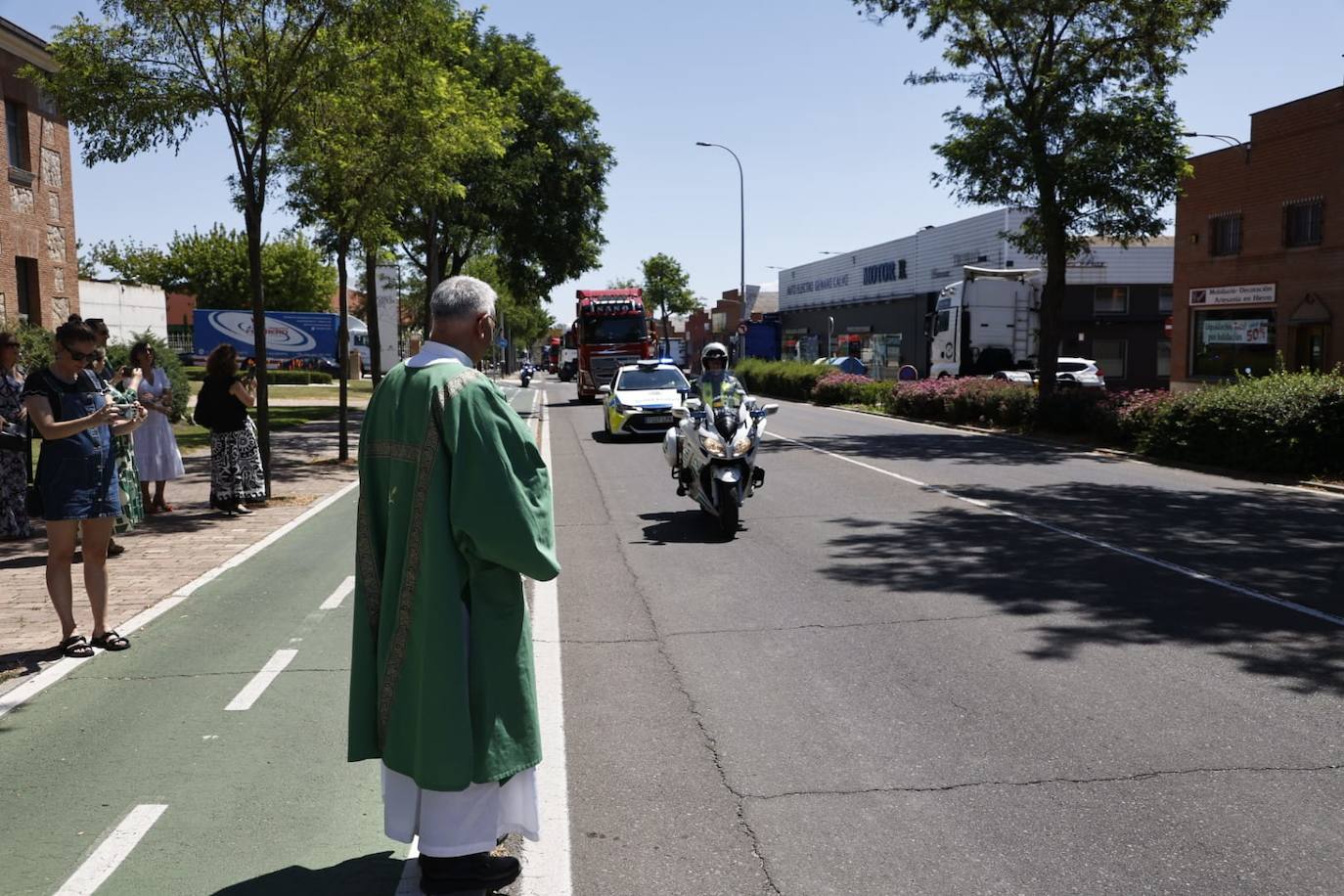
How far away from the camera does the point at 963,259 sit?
52.7 metres

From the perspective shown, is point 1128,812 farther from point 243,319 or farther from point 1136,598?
point 243,319

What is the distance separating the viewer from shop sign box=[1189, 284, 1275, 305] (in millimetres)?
30422

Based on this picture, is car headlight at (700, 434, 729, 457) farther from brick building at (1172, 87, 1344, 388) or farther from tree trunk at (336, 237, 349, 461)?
brick building at (1172, 87, 1344, 388)

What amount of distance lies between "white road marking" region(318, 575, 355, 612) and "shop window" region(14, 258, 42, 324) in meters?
15.3

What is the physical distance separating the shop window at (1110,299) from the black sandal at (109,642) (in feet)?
163

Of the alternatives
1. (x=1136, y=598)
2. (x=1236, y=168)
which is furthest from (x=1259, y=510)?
(x=1236, y=168)

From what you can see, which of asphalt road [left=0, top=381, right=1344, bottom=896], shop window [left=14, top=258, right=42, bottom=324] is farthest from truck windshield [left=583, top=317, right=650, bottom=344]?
asphalt road [left=0, top=381, right=1344, bottom=896]

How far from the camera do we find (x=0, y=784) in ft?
15.3

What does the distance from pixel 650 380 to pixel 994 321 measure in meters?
16.1

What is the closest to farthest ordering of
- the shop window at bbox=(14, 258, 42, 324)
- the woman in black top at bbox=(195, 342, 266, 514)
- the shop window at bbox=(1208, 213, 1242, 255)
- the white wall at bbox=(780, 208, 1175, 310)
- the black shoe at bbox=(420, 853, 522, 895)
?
the black shoe at bbox=(420, 853, 522, 895) < the woman in black top at bbox=(195, 342, 266, 514) < the shop window at bbox=(14, 258, 42, 324) < the shop window at bbox=(1208, 213, 1242, 255) < the white wall at bbox=(780, 208, 1175, 310)

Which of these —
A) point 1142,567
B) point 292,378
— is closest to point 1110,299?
point 292,378

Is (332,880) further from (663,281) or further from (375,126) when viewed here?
(663,281)

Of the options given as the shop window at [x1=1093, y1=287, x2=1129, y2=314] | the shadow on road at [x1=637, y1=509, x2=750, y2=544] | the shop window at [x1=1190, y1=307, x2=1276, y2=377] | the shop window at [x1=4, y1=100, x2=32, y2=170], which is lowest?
the shadow on road at [x1=637, y1=509, x2=750, y2=544]

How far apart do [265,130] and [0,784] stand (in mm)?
10100
